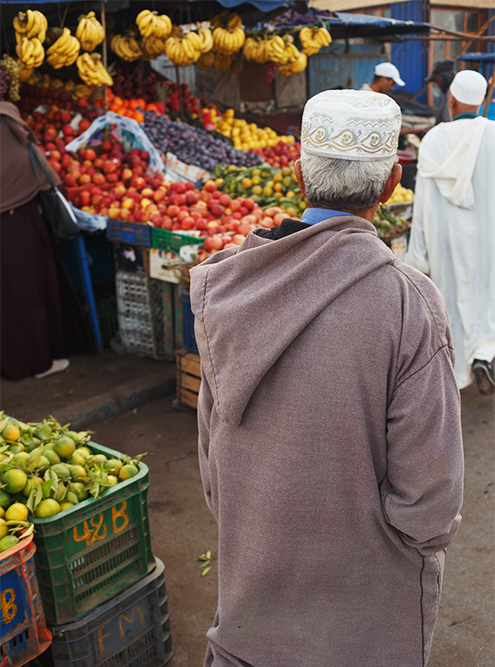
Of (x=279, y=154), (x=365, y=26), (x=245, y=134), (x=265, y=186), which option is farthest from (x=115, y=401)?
(x=365, y=26)

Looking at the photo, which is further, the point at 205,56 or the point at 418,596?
the point at 205,56

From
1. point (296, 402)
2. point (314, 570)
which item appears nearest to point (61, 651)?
point (314, 570)

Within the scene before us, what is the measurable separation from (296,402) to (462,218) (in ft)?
11.9

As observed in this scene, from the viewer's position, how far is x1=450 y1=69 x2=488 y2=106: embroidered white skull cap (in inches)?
169

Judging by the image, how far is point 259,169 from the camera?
609cm

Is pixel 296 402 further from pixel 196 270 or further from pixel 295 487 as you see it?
pixel 196 270

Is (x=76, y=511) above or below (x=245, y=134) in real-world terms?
below

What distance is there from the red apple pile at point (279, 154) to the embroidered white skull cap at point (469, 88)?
315 centimetres

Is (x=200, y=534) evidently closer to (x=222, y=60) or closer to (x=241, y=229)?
(x=241, y=229)

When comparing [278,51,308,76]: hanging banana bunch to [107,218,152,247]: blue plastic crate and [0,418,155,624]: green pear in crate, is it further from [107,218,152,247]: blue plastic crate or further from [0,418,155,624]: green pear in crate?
[0,418,155,624]: green pear in crate

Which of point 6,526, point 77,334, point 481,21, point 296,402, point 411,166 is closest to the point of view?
point 296,402

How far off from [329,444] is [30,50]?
16.5ft

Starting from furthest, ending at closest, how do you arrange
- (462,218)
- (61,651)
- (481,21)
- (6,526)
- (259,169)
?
(481,21) → (259,169) → (462,218) → (61,651) → (6,526)

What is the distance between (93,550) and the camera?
2221mm
